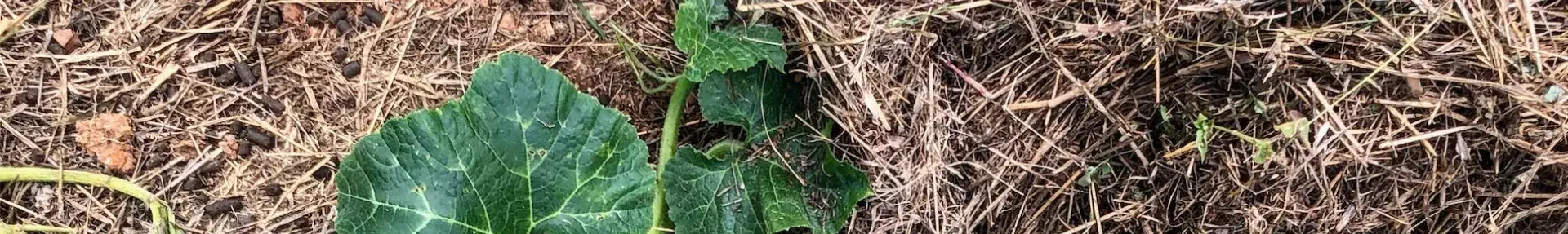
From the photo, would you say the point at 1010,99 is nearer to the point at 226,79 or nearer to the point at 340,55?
the point at 340,55

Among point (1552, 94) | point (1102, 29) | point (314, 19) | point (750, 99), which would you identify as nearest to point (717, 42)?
point (750, 99)

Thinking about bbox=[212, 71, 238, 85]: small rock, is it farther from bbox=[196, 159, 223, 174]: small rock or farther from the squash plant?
the squash plant

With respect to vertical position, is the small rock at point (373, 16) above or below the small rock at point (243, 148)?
above

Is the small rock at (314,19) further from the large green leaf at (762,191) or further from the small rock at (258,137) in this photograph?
the large green leaf at (762,191)

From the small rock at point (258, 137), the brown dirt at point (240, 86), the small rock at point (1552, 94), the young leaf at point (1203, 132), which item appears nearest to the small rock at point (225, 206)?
the brown dirt at point (240, 86)

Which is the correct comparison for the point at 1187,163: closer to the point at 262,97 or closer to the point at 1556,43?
the point at 1556,43

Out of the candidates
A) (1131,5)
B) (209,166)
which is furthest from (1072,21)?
(209,166)

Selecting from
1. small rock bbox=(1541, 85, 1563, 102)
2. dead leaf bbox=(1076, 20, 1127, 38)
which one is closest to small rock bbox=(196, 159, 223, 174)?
dead leaf bbox=(1076, 20, 1127, 38)
